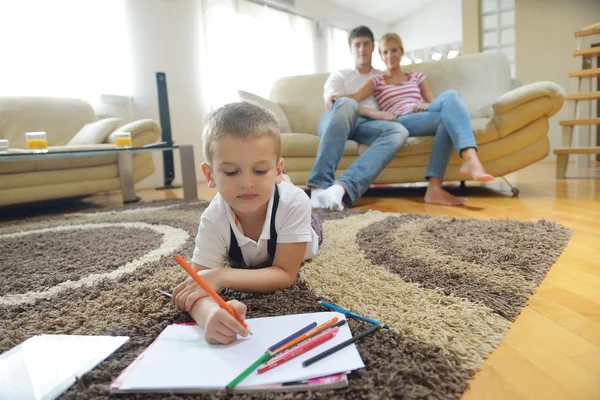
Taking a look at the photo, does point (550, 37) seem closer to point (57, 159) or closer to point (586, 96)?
point (586, 96)

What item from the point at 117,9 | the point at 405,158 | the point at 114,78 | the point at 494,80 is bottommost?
the point at 405,158

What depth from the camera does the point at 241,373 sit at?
A: 55 centimetres

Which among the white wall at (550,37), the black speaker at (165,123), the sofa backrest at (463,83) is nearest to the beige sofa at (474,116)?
the sofa backrest at (463,83)

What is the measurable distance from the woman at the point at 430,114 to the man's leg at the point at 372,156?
0.52 feet

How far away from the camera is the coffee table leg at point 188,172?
2459mm

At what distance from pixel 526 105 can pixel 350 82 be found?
37.1 inches

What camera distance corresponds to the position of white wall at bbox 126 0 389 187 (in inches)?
140

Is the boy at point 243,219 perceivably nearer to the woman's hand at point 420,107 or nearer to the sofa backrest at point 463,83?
the woman's hand at point 420,107

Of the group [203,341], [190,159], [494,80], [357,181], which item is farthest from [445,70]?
[203,341]

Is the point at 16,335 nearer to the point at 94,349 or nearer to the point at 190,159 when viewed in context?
the point at 94,349

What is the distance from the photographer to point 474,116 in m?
2.60

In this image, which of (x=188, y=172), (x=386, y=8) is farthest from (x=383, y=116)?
(x=386, y=8)

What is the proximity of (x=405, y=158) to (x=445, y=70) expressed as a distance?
82 cm

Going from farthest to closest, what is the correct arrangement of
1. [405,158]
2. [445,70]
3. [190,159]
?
[445,70], [190,159], [405,158]
